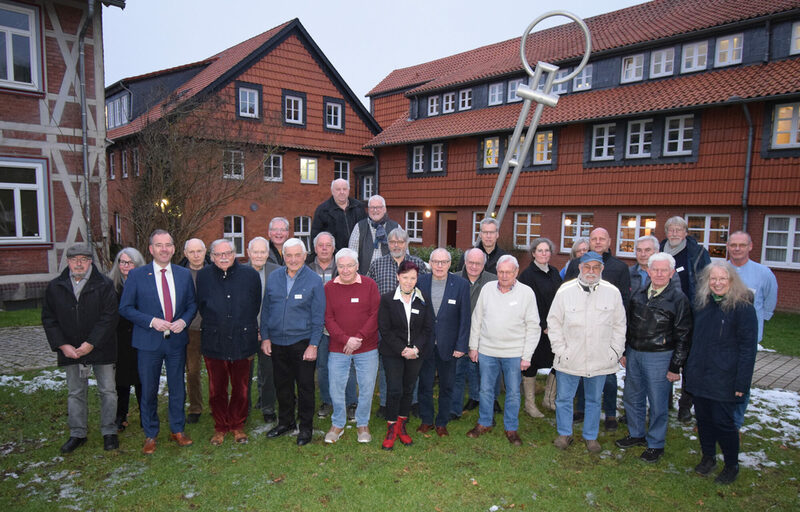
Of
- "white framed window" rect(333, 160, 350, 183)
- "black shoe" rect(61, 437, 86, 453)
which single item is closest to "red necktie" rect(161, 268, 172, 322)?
"black shoe" rect(61, 437, 86, 453)

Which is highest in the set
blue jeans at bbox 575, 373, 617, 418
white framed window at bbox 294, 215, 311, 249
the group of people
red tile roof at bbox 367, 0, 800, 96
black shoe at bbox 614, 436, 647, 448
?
red tile roof at bbox 367, 0, 800, 96

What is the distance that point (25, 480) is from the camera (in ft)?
13.5

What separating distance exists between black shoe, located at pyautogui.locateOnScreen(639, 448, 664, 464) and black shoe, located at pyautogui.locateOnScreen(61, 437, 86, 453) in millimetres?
5525

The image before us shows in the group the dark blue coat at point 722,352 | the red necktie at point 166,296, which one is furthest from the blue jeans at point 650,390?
the red necktie at point 166,296

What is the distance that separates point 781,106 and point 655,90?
146 inches

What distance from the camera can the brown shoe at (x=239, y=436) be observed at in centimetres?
487

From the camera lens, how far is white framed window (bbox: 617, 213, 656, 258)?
16.1 metres

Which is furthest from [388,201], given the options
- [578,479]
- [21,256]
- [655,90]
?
[578,479]

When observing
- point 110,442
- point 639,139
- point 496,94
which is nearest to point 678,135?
point 639,139

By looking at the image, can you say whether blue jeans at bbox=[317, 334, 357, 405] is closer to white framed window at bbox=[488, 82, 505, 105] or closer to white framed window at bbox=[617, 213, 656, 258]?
white framed window at bbox=[617, 213, 656, 258]

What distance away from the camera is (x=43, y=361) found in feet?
24.9

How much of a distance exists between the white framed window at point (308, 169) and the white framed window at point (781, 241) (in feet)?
59.2

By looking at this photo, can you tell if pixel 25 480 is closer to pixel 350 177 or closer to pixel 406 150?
pixel 406 150

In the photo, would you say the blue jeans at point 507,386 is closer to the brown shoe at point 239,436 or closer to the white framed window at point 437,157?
the brown shoe at point 239,436
